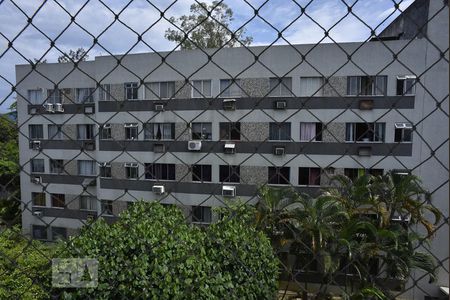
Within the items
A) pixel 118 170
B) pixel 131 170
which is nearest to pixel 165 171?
pixel 131 170

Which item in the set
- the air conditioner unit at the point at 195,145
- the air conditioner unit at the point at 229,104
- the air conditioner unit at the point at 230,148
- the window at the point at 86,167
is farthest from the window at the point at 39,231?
the air conditioner unit at the point at 229,104

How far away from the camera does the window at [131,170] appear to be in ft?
27.5

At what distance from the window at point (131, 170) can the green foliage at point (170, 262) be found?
18.6ft

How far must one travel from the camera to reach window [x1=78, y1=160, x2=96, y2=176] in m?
9.00

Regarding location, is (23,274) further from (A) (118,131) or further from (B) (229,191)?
(A) (118,131)

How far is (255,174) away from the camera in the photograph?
317 inches

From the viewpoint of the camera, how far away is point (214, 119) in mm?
7824

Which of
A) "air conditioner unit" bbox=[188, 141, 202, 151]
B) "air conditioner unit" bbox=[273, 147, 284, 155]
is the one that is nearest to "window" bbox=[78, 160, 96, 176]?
"air conditioner unit" bbox=[188, 141, 202, 151]

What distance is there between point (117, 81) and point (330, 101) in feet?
16.6

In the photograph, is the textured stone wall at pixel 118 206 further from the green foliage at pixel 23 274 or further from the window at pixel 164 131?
the green foliage at pixel 23 274

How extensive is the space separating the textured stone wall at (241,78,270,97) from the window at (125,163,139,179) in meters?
3.49

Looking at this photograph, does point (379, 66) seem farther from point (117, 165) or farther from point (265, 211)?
point (117, 165)

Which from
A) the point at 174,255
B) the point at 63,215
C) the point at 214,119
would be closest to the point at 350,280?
the point at 174,255

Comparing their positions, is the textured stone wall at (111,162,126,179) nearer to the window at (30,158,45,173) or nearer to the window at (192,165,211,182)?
the window at (192,165,211,182)
